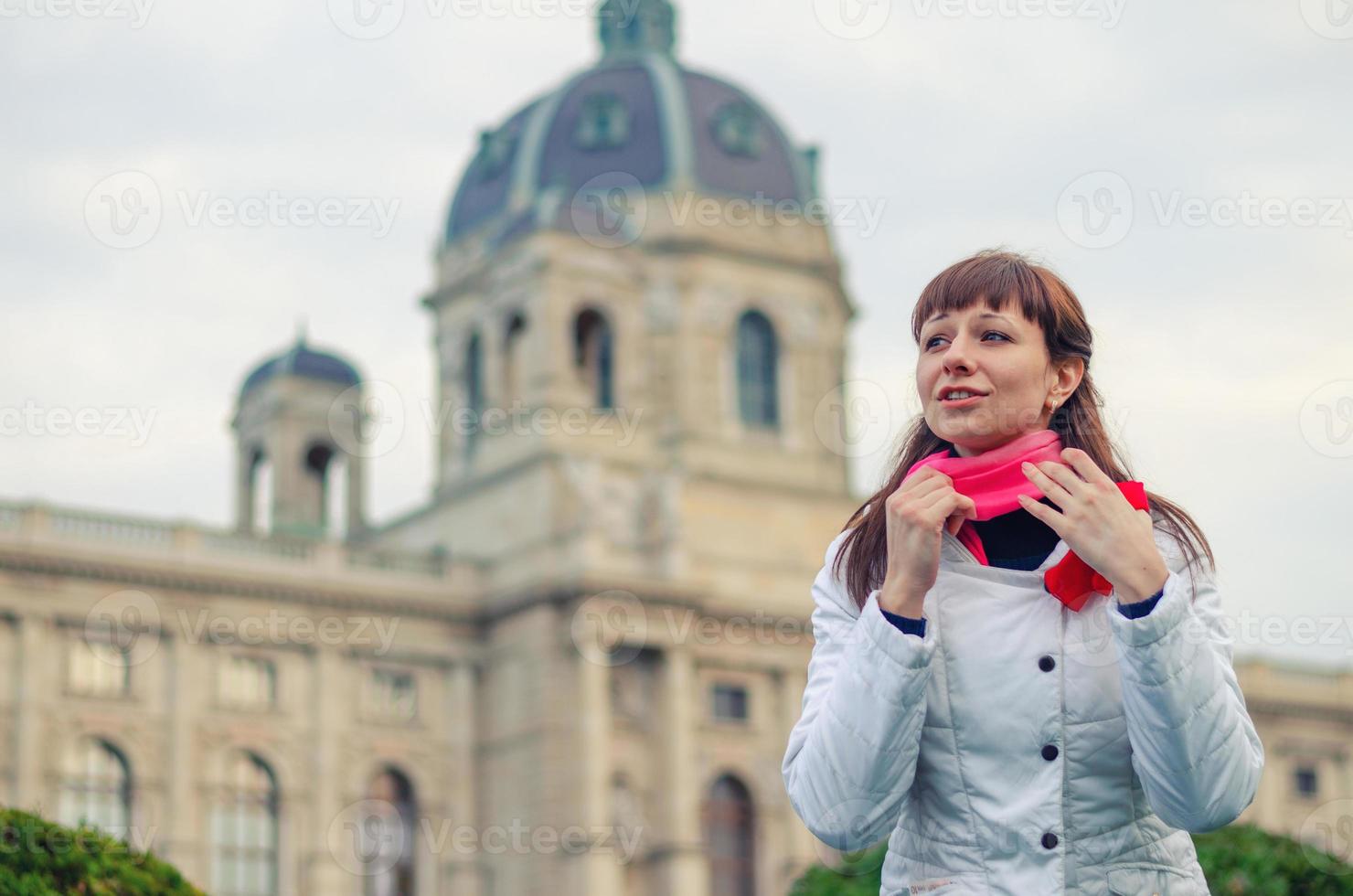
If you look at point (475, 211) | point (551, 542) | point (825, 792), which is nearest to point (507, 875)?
point (551, 542)

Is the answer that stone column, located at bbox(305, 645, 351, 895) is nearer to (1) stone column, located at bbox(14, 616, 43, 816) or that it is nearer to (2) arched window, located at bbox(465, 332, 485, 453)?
(1) stone column, located at bbox(14, 616, 43, 816)

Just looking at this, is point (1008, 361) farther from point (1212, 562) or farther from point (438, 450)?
point (438, 450)

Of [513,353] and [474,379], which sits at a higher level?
[474,379]

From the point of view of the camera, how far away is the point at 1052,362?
4.30 metres

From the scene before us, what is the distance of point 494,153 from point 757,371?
813cm

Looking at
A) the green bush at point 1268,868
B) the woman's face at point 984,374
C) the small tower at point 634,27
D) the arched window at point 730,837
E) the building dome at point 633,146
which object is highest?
the small tower at point 634,27

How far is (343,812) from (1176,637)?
4121 cm

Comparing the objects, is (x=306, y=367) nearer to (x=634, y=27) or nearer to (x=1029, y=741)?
(x=634, y=27)

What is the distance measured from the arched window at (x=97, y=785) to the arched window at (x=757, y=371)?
16.5 m

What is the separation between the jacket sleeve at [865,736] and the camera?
12.9 feet

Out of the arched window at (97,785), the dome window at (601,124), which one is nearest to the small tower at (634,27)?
the dome window at (601,124)

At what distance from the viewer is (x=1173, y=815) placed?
12.9 feet

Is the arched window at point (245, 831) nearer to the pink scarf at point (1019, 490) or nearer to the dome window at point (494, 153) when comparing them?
the dome window at point (494, 153)

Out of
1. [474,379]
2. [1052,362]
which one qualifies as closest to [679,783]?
[474,379]
